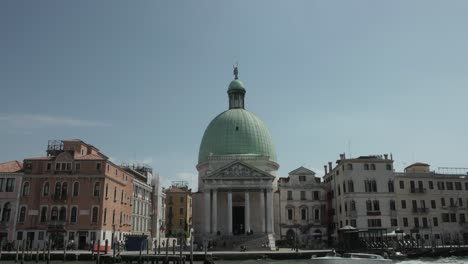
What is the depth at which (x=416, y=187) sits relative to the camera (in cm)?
6078

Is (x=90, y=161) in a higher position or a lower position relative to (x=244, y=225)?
higher

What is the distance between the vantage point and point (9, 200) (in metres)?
49.2

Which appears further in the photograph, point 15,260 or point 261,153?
point 261,153

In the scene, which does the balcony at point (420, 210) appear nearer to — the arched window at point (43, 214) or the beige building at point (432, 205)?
the beige building at point (432, 205)

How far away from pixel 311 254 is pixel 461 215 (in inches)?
1093

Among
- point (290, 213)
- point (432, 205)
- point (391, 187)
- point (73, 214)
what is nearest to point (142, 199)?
point (73, 214)

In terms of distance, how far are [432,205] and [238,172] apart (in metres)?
27.6

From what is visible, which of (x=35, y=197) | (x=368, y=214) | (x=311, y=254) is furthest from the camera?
(x=368, y=214)

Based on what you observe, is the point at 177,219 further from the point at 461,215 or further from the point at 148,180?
the point at 461,215

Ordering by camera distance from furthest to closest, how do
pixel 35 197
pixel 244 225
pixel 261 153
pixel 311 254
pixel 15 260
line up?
pixel 261 153 < pixel 244 225 < pixel 35 197 < pixel 311 254 < pixel 15 260

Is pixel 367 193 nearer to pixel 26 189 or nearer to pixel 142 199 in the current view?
pixel 142 199

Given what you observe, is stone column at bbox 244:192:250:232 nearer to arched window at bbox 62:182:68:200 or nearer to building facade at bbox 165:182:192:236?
arched window at bbox 62:182:68:200

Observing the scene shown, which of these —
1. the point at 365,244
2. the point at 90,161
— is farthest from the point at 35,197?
the point at 365,244

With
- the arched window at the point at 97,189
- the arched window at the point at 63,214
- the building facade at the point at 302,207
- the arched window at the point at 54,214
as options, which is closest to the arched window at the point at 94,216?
Result: the arched window at the point at 97,189
